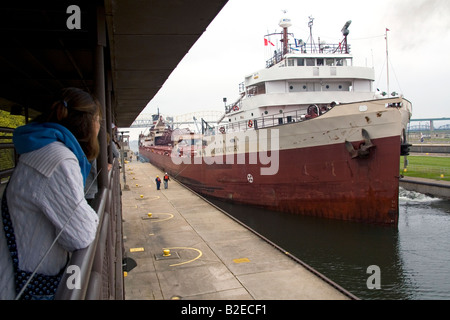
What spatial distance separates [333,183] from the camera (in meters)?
14.7

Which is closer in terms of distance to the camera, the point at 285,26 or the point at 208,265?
the point at 208,265

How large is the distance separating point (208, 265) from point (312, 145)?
8.14 m

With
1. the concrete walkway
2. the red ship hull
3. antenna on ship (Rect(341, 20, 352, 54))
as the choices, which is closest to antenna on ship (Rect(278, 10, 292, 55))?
antenna on ship (Rect(341, 20, 352, 54))

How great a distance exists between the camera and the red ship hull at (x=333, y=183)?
13641mm

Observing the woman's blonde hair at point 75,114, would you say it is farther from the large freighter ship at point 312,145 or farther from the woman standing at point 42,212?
the large freighter ship at point 312,145

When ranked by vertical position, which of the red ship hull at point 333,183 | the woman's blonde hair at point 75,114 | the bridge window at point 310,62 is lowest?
the red ship hull at point 333,183

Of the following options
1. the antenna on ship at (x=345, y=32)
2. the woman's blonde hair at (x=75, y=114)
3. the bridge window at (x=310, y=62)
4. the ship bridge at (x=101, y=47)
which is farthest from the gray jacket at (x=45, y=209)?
the antenna on ship at (x=345, y=32)

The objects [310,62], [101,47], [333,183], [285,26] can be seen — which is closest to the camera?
[101,47]

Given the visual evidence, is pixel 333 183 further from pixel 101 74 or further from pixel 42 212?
pixel 42 212

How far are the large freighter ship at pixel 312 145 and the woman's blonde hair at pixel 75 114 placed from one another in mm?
13312

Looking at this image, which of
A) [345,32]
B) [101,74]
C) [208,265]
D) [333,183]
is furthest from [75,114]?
[345,32]

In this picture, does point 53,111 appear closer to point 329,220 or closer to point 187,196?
point 329,220

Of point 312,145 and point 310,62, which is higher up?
point 310,62

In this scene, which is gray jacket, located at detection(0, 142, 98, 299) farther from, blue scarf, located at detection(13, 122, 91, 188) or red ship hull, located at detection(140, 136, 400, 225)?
red ship hull, located at detection(140, 136, 400, 225)
